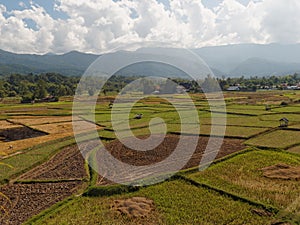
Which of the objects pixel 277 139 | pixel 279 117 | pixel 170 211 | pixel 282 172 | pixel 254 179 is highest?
pixel 279 117

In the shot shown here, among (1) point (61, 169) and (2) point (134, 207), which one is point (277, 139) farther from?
(1) point (61, 169)

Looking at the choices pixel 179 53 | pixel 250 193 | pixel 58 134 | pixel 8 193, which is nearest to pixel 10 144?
pixel 58 134

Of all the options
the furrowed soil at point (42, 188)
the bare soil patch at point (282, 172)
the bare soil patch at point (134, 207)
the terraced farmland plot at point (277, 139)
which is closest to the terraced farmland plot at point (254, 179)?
the bare soil patch at point (282, 172)

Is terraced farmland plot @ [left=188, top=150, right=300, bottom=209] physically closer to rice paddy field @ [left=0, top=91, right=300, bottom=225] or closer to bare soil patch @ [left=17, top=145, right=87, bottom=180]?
rice paddy field @ [left=0, top=91, right=300, bottom=225]

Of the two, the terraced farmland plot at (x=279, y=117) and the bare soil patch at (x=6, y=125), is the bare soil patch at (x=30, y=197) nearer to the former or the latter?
the bare soil patch at (x=6, y=125)

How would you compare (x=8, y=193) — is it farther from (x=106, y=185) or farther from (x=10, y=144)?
(x=10, y=144)

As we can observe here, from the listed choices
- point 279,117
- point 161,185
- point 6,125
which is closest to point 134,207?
point 161,185
